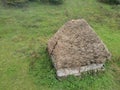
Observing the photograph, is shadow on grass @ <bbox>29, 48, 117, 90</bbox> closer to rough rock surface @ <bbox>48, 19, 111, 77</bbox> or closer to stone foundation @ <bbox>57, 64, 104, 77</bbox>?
stone foundation @ <bbox>57, 64, 104, 77</bbox>

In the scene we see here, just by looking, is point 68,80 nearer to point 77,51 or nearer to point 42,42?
point 77,51

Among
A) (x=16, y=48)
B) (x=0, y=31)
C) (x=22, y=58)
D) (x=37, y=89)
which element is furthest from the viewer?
(x=0, y=31)

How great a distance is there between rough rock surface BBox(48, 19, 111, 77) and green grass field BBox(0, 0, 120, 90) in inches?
20.3

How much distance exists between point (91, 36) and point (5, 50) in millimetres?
5167

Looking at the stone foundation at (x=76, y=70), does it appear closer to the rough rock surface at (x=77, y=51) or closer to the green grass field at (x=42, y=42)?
the rough rock surface at (x=77, y=51)

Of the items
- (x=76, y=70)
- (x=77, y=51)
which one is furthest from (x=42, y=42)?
(x=76, y=70)

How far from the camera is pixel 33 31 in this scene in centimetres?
1599

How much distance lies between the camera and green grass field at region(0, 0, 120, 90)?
11828 mm

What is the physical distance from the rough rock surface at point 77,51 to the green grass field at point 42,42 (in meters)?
0.52

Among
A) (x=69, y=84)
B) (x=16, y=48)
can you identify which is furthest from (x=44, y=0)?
(x=69, y=84)

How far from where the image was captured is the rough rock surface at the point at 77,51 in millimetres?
11641

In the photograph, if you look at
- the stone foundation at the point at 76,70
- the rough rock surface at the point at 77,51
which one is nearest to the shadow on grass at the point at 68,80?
the stone foundation at the point at 76,70

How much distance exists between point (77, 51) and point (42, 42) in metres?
3.60

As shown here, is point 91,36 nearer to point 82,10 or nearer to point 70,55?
point 70,55
